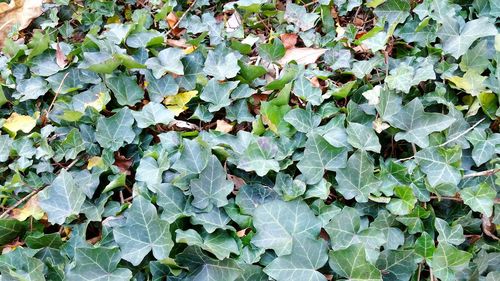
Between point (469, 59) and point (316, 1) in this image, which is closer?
point (469, 59)

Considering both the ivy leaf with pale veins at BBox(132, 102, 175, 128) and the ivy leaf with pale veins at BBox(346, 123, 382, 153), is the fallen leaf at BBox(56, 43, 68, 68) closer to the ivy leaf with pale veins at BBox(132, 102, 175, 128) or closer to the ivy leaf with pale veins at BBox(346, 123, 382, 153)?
the ivy leaf with pale veins at BBox(132, 102, 175, 128)

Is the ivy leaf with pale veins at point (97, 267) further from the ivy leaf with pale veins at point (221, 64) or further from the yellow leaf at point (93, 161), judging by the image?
the ivy leaf with pale veins at point (221, 64)

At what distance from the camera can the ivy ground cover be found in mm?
1122

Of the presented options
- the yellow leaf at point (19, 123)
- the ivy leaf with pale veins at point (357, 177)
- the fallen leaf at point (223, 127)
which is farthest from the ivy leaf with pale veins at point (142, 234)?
the yellow leaf at point (19, 123)

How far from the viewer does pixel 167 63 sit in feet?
4.97

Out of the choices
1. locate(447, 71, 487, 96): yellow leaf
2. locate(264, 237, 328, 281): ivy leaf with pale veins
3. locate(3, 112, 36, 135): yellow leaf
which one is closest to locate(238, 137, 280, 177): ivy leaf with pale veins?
locate(264, 237, 328, 281): ivy leaf with pale veins

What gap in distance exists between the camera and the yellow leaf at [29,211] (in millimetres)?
1306

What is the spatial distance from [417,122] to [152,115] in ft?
2.44

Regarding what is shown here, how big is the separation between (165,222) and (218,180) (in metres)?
0.18

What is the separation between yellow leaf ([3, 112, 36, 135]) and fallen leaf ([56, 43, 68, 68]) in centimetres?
21

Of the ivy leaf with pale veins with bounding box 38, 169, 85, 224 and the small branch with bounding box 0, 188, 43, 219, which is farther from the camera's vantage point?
the small branch with bounding box 0, 188, 43, 219

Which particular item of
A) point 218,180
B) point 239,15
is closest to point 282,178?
point 218,180

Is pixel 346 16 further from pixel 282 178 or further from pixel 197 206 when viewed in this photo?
pixel 197 206

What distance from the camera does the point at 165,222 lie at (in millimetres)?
1129
